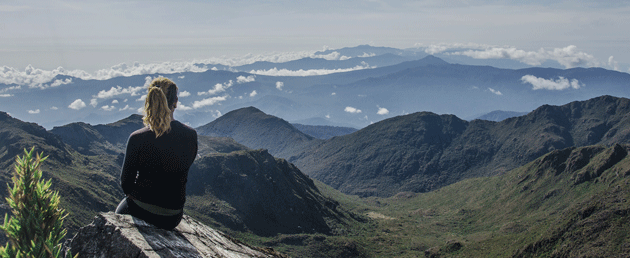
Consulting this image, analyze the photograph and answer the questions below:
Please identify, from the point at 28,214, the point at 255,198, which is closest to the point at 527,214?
the point at 255,198

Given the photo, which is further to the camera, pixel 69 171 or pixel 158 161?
pixel 69 171

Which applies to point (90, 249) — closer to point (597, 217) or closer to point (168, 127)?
point (168, 127)

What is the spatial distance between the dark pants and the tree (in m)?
2.09

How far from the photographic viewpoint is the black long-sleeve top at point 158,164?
7363 millimetres

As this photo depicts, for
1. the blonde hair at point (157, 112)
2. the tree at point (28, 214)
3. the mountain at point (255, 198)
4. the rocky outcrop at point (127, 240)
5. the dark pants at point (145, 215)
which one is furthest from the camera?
the mountain at point (255, 198)

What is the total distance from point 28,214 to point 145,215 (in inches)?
95.2

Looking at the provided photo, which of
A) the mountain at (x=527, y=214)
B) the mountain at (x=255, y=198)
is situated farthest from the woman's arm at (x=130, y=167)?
the mountain at (x=255, y=198)

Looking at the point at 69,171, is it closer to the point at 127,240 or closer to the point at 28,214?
the point at 127,240

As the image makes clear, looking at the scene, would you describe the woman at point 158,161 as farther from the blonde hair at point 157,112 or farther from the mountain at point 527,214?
the mountain at point 527,214

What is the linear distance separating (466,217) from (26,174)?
425ft

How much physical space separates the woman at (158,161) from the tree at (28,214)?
5.74 ft

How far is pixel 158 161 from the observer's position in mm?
7477

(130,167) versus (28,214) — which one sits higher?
(130,167)

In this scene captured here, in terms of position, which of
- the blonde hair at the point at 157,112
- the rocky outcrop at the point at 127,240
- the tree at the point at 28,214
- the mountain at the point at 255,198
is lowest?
the mountain at the point at 255,198
